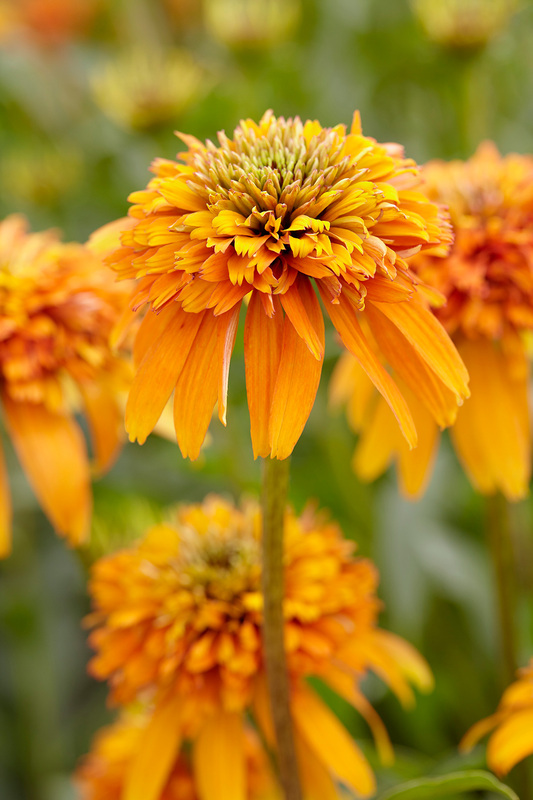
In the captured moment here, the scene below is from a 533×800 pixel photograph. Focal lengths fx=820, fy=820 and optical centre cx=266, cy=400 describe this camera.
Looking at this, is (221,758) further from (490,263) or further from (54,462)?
(490,263)

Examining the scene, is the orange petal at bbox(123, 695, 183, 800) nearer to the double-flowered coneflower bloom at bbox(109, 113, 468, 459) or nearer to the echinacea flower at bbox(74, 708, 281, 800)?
the echinacea flower at bbox(74, 708, 281, 800)

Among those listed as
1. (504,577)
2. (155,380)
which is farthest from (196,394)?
(504,577)

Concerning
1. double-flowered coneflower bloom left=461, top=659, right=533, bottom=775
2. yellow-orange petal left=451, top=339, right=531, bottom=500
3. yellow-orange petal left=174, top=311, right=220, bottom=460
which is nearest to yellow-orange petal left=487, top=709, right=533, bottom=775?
double-flowered coneflower bloom left=461, top=659, right=533, bottom=775

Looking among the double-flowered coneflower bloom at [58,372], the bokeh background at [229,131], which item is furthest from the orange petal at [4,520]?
the bokeh background at [229,131]

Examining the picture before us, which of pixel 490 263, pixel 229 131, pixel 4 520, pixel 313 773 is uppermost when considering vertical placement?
pixel 229 131

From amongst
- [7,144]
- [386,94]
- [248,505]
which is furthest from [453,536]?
[7,144]

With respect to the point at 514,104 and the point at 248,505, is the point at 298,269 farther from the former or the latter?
the point at 514,104

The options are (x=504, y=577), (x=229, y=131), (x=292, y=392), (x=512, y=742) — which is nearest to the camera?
(x=292, y=392)

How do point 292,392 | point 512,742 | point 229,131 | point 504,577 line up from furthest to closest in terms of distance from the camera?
point 229,131 < point 504,577 < point 512,742 < point 292,392

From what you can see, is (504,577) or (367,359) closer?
(367,359)
